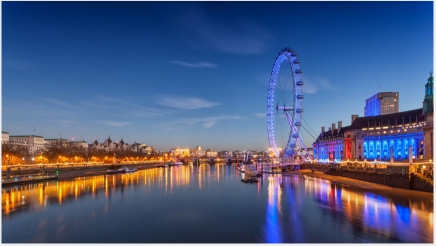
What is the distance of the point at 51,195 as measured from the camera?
34062mm

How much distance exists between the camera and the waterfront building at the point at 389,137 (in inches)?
2154

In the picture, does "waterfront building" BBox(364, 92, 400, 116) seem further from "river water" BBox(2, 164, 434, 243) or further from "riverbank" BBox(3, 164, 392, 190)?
"river water" BBox(2, 164, 434, 243)

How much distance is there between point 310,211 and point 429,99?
4295 cm

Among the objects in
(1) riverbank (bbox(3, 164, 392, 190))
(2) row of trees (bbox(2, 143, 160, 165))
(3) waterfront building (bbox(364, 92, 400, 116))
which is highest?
(3) waterfront building (bbox(364, 92, 400, 116))

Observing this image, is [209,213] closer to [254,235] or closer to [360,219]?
[254,235]

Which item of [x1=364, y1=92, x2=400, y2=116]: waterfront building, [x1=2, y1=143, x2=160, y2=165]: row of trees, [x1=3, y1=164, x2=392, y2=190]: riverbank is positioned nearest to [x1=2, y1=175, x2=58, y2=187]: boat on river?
[x1=3, y1=164, x2=392, y2=190]: riverbank

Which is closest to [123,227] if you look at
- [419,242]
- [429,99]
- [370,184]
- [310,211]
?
[310,211]

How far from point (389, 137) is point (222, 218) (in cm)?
5479

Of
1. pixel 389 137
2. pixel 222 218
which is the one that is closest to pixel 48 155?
pixel 222 218

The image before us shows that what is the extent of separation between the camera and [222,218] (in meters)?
23.6

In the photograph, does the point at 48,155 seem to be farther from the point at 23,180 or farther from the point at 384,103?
the point at 384,103

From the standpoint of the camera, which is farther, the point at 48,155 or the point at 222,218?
the point at 48,155

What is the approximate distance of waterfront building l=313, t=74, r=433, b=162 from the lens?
54.7 m

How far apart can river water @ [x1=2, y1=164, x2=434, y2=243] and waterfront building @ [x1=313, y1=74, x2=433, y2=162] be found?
27193 mm
